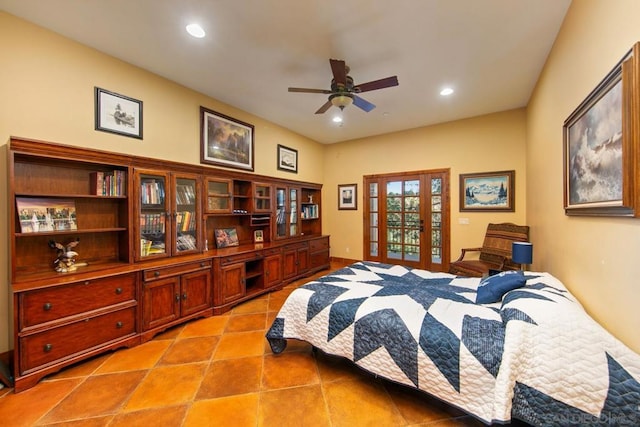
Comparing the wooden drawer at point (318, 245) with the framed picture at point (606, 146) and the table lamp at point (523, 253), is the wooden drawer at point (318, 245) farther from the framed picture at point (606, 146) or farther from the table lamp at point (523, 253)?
the framed picture at point (606, 146)

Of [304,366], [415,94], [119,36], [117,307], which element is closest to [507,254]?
[415,94]

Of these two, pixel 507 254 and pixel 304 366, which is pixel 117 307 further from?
pixel 507 254

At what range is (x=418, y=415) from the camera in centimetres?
163

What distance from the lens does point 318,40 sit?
94.1 inches

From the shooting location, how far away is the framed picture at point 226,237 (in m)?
3.76

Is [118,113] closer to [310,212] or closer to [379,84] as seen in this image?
[379,84]

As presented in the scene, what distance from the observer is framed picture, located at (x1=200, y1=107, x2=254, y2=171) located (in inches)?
141

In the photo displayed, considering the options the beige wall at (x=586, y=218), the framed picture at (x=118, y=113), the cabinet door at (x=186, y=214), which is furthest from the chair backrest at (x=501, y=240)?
the framed picture at (x=118, y=113)

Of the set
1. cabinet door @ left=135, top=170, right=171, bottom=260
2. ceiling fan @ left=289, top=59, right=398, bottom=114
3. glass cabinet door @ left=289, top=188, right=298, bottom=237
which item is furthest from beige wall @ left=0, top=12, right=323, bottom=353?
glass cabinet door @ left=289, top=188, right=298, bottom=237

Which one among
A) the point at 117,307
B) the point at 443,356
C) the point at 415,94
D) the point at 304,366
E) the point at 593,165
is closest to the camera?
the point at 443,356

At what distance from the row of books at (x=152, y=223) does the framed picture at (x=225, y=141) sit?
108 cm

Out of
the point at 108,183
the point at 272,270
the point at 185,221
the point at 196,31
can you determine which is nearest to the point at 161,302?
the point at 185,221

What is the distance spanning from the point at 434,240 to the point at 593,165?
3.43 metres

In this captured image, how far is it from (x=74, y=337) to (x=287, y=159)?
4.02 meters
